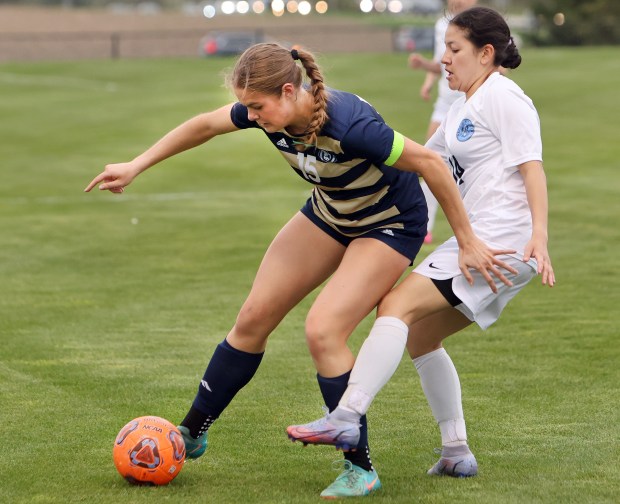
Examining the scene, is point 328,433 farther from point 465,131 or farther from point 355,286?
point 465,131

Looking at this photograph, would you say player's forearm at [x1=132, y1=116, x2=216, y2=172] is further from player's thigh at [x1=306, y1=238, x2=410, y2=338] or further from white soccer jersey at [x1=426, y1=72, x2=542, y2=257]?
white soccer jersey at [x1=426, y1=72, x2=542, y2=257]

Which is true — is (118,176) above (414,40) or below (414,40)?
above

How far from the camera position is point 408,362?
8.03 meters

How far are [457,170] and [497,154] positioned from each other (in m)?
0.25

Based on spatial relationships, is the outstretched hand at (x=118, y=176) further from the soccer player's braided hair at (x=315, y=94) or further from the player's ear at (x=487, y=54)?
the player's ear at (x=487, y=54)

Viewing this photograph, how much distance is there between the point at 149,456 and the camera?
5.50m

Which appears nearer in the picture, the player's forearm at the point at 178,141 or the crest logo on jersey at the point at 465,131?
the crest logo on jersey at the point at 465,131

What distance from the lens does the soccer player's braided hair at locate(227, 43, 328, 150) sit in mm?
5078

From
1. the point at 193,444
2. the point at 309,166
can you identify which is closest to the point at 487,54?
the point at 309,166

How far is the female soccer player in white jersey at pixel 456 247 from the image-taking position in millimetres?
5215

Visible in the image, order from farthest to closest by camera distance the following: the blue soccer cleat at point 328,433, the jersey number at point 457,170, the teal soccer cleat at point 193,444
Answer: the teal soccer cleat at point 193,444 → the jersey number at point 457,170 → the blue soccer cleat at point 328,433

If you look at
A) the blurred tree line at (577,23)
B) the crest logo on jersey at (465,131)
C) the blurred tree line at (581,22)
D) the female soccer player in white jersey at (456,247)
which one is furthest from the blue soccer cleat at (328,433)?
the blurred tree line at (581,22)

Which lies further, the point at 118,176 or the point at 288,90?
the point at 118,176

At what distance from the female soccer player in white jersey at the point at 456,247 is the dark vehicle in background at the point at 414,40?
136 feet
